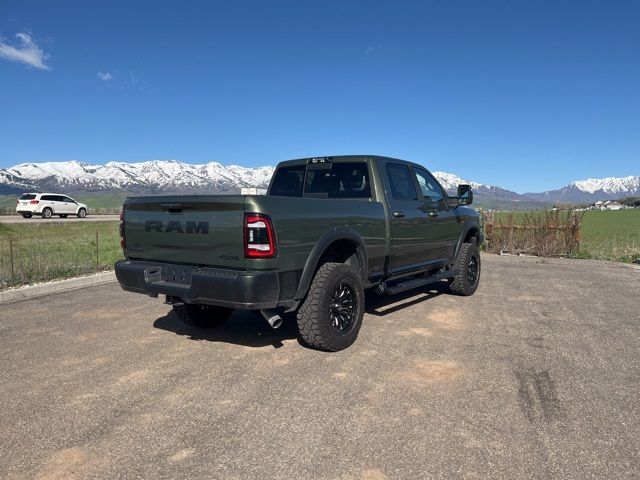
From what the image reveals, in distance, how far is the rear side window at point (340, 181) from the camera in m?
5.55

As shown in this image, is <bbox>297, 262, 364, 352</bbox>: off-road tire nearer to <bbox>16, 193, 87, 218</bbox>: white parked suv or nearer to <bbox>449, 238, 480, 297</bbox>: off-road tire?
<bbox>449, 238, 480, 297</bbox>: off-road tire

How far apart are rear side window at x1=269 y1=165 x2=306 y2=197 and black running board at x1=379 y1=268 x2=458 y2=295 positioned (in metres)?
1.58

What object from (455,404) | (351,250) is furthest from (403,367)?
(351,250)

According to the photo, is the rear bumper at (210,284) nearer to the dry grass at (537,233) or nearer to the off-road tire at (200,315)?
the off-road tire at (200,315)

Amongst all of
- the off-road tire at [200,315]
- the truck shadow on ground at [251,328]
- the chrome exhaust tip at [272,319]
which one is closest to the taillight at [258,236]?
the chrome exhaust tip at [272,319]

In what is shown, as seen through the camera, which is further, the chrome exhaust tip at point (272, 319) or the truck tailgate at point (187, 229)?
the chrome exhaust tip at point (272, 319)

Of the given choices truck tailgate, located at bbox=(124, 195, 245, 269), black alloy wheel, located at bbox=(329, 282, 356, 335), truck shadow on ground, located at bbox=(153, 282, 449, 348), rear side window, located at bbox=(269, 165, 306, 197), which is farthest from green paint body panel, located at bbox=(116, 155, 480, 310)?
truck shadow on ground, located at bbox=(153, 282, 449, 348)

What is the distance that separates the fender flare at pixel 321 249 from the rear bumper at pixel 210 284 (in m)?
0.30

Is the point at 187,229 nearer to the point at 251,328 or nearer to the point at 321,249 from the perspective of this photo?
the point at 321,249

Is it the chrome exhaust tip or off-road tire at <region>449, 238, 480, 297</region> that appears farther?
off-road tire at <region>449, 238, 480, 297</region>

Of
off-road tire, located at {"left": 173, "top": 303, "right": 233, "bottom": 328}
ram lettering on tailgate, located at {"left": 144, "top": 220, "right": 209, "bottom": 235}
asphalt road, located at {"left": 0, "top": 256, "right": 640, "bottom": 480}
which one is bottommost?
asphalt road, located at {"left": 0, "top": 256, "right": 640, "bottom": 480}

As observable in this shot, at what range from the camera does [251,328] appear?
551 cm

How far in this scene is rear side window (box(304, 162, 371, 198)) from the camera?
555 cm

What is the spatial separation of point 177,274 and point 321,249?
1308mm
